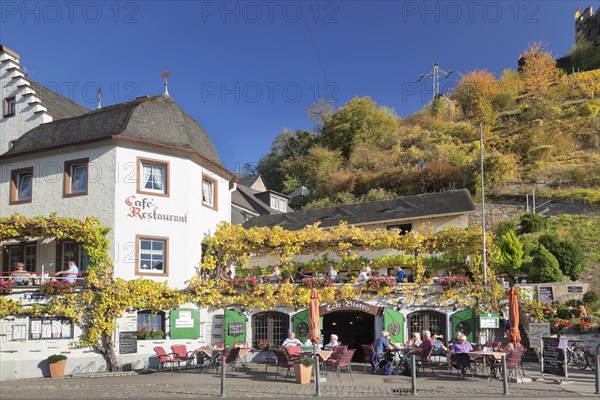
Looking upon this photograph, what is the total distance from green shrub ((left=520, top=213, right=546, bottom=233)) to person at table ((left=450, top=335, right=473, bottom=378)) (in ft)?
71.5

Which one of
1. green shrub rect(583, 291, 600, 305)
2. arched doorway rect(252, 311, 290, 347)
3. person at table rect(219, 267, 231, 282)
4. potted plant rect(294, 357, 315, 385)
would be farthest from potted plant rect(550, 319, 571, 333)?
person at table rect(219, 267, 231, 282)

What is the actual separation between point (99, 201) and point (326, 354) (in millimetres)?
10676

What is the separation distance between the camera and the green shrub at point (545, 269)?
1136 inches

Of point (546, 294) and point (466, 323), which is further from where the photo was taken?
point (546, 294)

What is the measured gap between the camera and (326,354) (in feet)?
58.4

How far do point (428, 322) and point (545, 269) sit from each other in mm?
8758

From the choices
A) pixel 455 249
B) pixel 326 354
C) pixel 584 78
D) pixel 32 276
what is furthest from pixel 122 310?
pixel 584 78

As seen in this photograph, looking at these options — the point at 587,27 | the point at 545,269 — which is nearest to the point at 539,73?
the point at 587,27

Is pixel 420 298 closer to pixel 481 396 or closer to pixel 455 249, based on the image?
pixel 455 249

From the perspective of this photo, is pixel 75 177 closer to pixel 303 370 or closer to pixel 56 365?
pixel 56 365

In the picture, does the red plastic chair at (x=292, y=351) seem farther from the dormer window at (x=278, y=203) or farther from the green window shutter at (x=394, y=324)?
the dormer window at (x=278, y=203)

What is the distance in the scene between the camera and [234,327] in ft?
78.1

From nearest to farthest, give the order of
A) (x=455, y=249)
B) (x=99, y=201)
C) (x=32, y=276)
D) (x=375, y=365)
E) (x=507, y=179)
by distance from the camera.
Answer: (x=375, y=365) < (x=32, y=276) < (x=99, y=201) < (x=455, y=249) < (x=507, y=179)

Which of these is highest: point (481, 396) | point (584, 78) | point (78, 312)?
point (584, 78)
